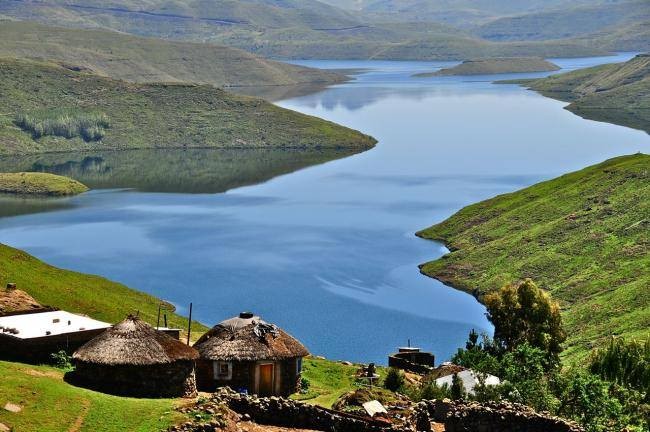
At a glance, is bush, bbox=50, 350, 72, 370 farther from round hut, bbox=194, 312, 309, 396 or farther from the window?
the window

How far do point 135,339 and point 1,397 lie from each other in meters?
8.07

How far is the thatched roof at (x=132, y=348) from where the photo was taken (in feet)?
133

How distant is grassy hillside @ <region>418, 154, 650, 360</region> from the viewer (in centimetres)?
10688

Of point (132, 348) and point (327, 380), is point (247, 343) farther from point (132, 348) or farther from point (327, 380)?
point (327, 380)

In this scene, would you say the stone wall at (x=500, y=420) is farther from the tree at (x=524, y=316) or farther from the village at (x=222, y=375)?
the tree at (x=524, y=316)

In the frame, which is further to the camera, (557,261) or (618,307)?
(557,261)

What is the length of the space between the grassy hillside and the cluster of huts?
145 feet

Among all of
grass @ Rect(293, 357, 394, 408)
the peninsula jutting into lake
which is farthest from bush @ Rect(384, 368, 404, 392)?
grass @ Rect(293, 357, 394, 408)

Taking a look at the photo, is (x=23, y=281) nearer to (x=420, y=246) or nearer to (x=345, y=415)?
(x=345, y=415)

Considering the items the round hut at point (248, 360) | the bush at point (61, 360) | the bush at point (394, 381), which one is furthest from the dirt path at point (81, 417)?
the bush at point (394, 381)

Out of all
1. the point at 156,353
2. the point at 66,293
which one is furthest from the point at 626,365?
the point at 66,293

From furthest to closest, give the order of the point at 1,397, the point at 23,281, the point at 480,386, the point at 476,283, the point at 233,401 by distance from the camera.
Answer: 1. the point at 476,283
2. the point at 23,281
3. the point at 480,386
4. the point at 233,401
5. the point at 1,397

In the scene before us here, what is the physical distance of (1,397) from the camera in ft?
111

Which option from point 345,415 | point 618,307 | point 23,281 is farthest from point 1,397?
point 618,307
